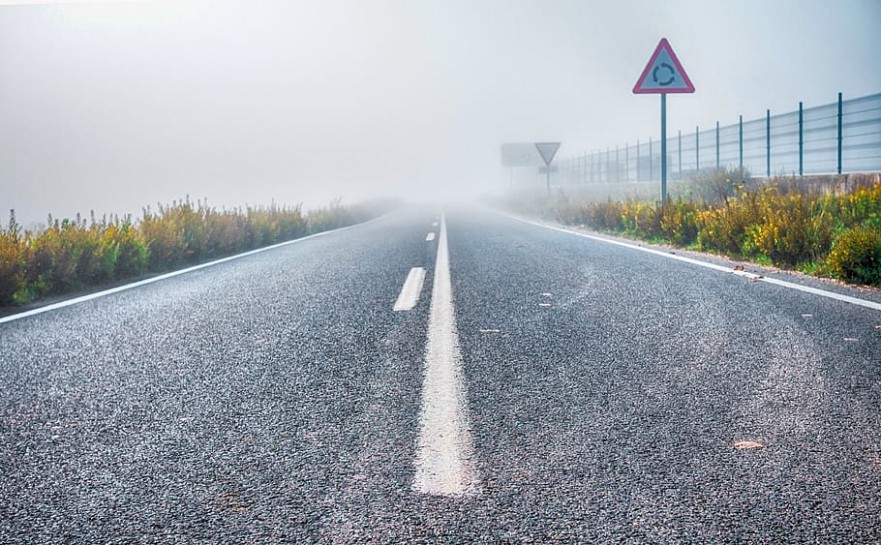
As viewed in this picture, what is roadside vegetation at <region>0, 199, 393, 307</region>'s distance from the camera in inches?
314

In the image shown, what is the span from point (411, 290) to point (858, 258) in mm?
4197

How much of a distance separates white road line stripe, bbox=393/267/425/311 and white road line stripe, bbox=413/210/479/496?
3.71 feet

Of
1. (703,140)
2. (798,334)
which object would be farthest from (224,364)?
(703,140)

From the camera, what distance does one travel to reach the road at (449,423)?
2.22m

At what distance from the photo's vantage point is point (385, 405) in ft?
10.9

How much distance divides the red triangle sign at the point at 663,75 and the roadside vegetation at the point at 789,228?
210cm

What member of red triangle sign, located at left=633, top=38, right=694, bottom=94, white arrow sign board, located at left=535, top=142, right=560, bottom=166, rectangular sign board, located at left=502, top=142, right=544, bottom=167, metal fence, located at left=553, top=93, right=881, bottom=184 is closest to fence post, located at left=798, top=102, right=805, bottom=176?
metal fence, located at left=553, top=93, right=881, bottom=184

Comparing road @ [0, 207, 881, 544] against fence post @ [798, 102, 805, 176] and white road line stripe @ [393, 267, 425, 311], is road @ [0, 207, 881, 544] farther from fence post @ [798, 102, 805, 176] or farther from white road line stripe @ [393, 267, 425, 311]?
fence post @ [798, 102, 805, 176]

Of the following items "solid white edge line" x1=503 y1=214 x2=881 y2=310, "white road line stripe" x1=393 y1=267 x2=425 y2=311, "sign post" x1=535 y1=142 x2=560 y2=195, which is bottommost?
"solid white edge line" x1=503 y1=214 x2=881 y2=310

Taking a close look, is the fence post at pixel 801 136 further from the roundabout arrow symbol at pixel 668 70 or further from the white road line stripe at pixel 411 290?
the white road line stripe at pixel 411 290

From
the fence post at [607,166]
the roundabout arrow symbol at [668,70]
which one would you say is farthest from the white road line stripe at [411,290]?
the fence post at [607,166]

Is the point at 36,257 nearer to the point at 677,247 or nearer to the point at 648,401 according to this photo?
the point at 648,401

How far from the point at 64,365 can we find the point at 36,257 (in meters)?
4.71

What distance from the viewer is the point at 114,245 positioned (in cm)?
973
